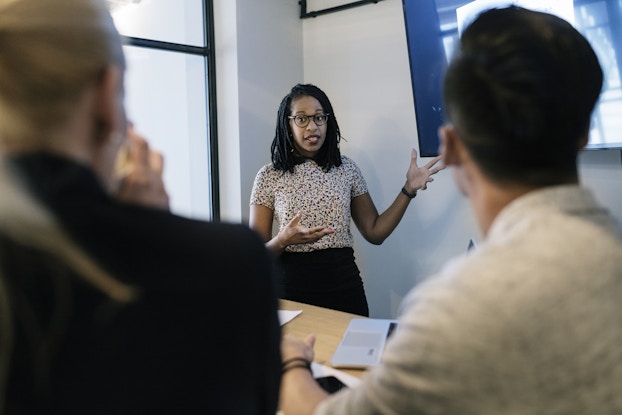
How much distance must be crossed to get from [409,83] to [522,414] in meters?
2.23

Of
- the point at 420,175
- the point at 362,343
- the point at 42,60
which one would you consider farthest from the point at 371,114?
the point at 42,60

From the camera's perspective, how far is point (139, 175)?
81 cm

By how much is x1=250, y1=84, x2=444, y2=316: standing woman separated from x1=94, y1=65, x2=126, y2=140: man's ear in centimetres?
152

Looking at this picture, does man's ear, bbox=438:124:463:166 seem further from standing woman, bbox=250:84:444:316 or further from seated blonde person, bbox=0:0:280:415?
standing woman, bbox=250:84:444:316

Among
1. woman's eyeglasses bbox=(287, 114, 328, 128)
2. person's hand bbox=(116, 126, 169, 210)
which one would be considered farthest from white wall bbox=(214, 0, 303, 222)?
person's hand bbox=(116, 126, 169, 210)

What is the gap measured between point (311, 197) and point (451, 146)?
4.85 ft

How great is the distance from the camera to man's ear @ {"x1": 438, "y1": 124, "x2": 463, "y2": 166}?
77cm

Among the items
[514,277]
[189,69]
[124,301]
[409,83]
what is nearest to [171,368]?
[124,301]

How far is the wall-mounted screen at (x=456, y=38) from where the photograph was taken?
1.66 metres

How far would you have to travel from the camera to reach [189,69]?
287 cm

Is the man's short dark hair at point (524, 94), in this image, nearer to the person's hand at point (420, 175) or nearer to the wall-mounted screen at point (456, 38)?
the wall-mounted screen at point (456, 38)

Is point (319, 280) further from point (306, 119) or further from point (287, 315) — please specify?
point (306, 119)

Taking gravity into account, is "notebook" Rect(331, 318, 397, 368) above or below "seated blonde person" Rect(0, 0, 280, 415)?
below

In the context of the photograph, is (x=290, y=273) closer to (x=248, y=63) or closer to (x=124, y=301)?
(x=248, y=63)
